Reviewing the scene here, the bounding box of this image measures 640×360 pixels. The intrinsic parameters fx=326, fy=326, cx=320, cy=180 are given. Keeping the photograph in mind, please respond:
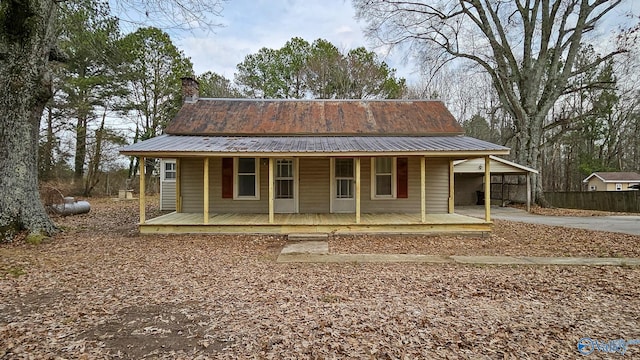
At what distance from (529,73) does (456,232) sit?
40.3 feet

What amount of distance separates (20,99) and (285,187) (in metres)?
6.88

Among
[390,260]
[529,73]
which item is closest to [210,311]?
[390,260]

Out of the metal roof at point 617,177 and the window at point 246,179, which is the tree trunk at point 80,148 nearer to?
the window at point 246,179

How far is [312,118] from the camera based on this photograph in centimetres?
1191

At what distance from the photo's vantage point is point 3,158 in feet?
24.0

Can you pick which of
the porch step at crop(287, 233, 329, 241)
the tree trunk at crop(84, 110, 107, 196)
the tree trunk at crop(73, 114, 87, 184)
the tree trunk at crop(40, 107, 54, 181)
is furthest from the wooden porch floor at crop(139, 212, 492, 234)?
the tree trunk at crop(73, 114, 87, 184)

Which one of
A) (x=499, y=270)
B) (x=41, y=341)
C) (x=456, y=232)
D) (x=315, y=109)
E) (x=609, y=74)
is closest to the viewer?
(x=41, y=341)

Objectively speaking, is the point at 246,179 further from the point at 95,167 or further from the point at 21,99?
the point at 95,167

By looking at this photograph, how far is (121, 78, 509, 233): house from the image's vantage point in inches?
343

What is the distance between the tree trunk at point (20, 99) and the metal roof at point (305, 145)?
6.82ft

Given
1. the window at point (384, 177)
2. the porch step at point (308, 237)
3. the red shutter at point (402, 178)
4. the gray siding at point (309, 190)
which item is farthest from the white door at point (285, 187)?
the red shutter at point (402, 178)

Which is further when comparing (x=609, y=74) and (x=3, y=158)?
(x=609, y=74)

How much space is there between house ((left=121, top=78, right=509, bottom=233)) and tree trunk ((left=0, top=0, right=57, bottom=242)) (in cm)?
219

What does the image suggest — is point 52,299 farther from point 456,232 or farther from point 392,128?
point 392,128
